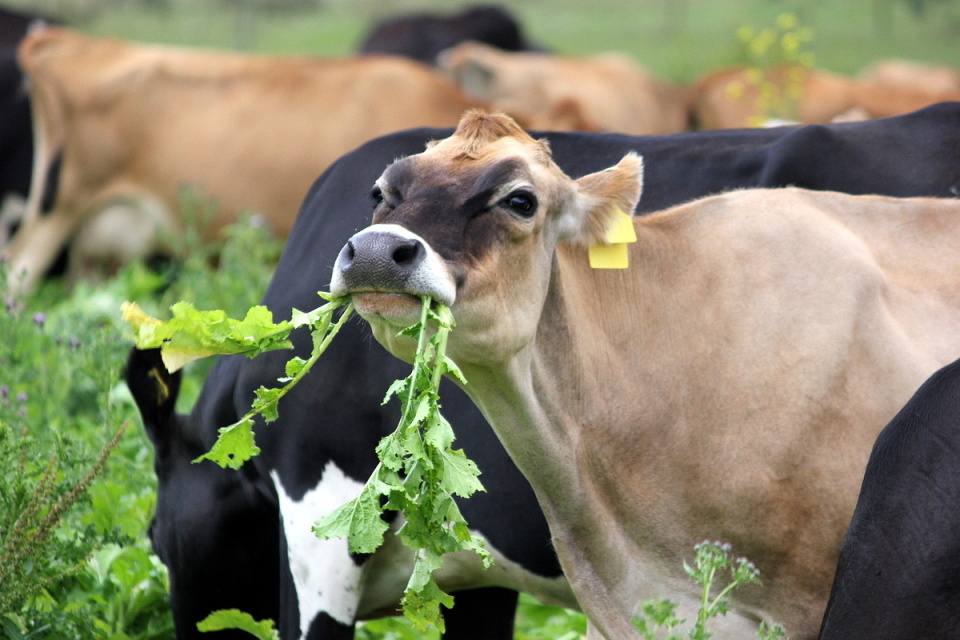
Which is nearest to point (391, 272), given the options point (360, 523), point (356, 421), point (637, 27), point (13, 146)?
point (360, 523)

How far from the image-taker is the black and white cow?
3.89 meters

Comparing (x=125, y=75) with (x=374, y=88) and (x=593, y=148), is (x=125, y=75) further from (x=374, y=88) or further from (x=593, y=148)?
(x=593, y=148)

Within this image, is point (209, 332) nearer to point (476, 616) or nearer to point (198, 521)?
point (198, 521)

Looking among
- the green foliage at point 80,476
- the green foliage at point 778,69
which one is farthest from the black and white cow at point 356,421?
the green foliage at point 778,69

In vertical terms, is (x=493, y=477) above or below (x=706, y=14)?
above

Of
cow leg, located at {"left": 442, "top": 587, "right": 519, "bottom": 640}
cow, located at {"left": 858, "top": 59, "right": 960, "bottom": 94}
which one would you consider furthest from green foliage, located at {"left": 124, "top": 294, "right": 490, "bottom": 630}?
cow, located at {"left": 858, "top": 59, "right": 960, "bottom": 94}

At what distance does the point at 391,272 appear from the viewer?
2.76 meters

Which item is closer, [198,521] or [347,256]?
[347,256]

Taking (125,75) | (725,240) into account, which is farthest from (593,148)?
(125,75)

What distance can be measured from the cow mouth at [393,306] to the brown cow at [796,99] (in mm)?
7455

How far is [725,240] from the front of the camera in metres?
3.67

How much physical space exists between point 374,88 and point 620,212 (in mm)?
6832

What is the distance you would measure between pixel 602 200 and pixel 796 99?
7072mm

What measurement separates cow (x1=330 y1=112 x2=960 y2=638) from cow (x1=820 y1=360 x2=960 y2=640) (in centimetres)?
41
